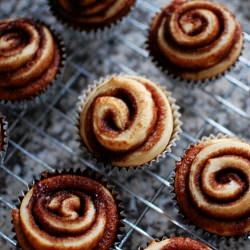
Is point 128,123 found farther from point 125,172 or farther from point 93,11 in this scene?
point 93,11

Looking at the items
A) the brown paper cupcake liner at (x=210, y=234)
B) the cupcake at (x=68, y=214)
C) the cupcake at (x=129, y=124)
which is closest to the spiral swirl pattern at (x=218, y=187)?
the brown paper cupcake liner at (x=210, y=234)

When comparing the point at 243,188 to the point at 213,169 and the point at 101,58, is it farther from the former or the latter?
the point at 101,58

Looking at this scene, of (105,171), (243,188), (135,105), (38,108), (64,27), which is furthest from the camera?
(64,27)

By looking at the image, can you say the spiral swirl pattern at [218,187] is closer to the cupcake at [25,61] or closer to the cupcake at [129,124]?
the cupcake at [129,124]

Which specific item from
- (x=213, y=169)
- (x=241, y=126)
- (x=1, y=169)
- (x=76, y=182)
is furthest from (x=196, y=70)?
(x=1, y=169)

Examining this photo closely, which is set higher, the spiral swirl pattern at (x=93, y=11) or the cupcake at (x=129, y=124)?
the spiral swirl pattern at (x=93, y=11)

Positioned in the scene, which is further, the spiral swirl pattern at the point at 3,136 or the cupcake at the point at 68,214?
the spiral swirl pattern at the point at 3,136
